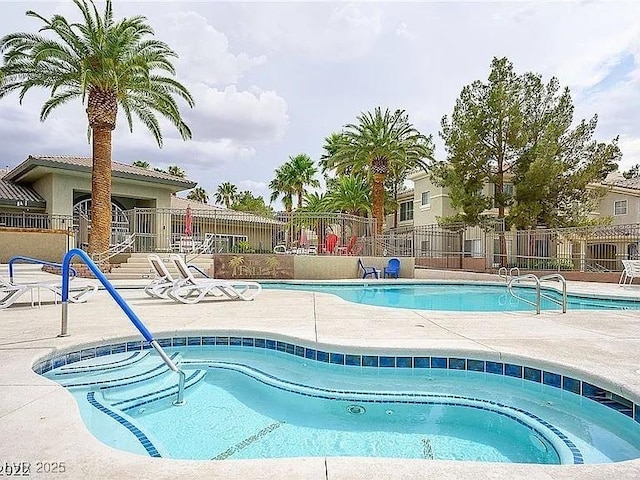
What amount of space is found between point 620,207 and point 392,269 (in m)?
21.5

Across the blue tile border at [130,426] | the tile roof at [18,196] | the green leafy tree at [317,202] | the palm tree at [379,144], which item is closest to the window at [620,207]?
the palm tree at [379,144]

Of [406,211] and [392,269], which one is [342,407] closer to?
[392,269]

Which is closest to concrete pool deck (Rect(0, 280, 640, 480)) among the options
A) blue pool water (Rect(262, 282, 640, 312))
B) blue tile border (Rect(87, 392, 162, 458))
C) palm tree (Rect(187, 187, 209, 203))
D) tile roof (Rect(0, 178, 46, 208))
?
blue tile border (Rect(87, 392, 162, 458))

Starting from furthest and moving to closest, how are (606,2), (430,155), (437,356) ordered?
(430,155) → (606,2) → (437,356)

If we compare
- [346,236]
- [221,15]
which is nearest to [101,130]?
[221,15]

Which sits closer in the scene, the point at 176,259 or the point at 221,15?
the point at 176,259

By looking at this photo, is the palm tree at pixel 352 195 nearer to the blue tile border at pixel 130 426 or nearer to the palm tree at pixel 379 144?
the palm tree at pixel 379 144

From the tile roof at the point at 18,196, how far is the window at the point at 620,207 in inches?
1453

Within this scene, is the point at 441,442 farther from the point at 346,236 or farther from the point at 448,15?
the point at 346,236

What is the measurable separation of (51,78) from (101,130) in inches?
102

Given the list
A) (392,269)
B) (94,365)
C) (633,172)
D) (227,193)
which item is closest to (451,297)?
(392,269)

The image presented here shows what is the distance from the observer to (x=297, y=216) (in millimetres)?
20062

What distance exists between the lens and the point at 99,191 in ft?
54.5

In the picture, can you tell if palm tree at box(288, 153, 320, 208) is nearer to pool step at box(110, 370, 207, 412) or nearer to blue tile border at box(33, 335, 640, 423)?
blue tile border at box(33, 335, 640, 423)
